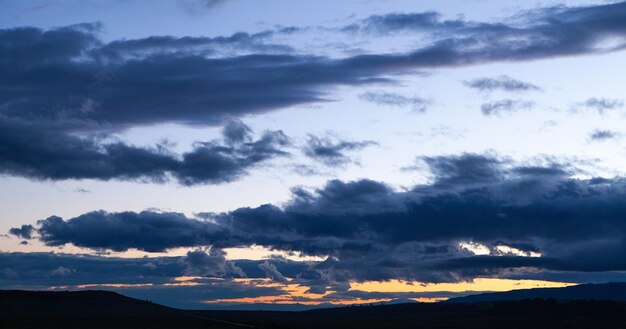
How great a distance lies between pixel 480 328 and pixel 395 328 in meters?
18.4

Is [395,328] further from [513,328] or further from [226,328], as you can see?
[226,328]

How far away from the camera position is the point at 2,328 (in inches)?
5527

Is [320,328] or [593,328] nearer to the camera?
[320,328]

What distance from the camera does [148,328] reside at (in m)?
146

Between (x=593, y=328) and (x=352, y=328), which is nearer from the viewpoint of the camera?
(x=352, y=328)

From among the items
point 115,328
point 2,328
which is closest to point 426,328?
point 115,328

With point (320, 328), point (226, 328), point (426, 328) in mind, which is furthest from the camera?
point (426, 328)

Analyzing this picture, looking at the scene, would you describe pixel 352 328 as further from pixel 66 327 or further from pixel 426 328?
pixel 66 327

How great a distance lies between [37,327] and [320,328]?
51.9 meters

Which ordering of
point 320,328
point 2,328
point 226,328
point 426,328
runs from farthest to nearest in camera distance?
1. point 426,328
2. point 320,328
3. point 226,328
4. point 2,328

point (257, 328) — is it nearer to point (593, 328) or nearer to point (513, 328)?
point (513, 328)

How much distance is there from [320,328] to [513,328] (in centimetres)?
4261

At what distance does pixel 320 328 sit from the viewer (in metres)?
167

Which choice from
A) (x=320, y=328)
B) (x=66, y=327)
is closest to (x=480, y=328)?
(x=320, y=328)
